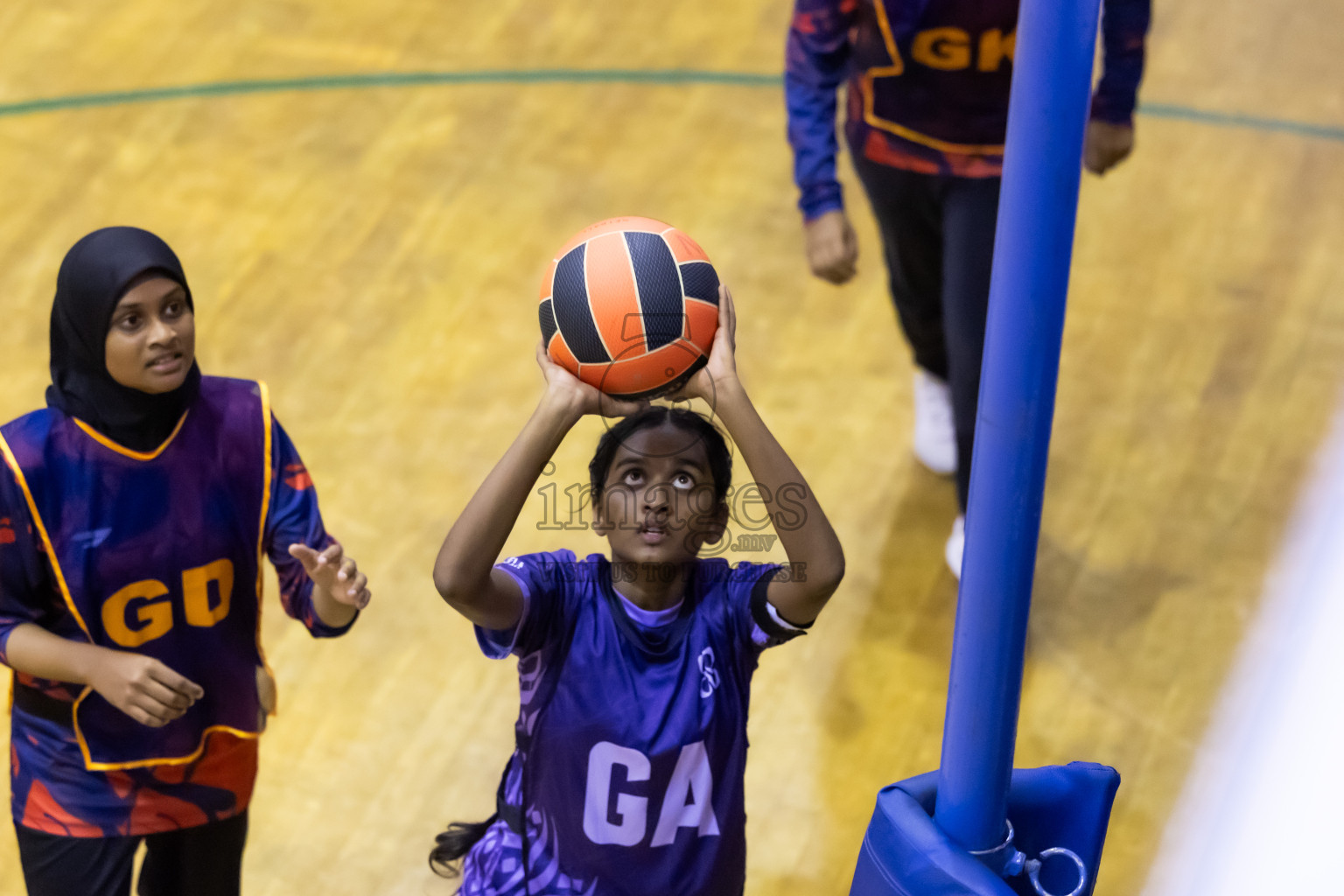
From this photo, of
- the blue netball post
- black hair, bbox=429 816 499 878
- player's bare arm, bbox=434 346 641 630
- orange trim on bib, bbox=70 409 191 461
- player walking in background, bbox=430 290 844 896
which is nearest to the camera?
the blue netball post

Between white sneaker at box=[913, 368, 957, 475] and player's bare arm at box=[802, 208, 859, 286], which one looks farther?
white sneaker at box=[913, 368, 957, 475]

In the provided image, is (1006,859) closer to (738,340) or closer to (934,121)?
(934,121)

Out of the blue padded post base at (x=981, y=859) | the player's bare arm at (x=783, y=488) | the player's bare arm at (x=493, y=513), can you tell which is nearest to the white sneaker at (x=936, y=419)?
the player's bare arm at (x=783, y=488)

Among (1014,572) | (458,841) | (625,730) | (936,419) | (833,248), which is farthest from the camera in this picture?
(936,419)

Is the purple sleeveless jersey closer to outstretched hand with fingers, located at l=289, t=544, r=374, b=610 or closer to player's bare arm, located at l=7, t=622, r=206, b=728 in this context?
outstretched hand with fingers, located at l=289, t=544, r=374, b=610

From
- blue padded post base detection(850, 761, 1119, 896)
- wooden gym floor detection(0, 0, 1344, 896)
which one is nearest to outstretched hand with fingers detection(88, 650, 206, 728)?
wooden gym floor detection(0, 0, 1344, 896)

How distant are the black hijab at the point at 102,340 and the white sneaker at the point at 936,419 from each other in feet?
6.65

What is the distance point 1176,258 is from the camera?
4270 mm

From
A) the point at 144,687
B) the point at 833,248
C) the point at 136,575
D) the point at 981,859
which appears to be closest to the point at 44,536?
the point at 136,575

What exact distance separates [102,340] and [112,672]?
444mm

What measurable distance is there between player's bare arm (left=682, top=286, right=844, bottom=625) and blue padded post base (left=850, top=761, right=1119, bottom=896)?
57cm

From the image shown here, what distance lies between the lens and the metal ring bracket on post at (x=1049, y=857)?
128 cm

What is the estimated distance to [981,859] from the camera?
1246 millimetres

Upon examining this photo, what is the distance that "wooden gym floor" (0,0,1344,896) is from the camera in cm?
312
